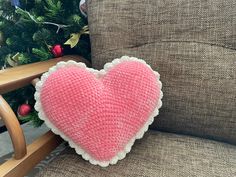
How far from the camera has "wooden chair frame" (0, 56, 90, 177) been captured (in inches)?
23.4

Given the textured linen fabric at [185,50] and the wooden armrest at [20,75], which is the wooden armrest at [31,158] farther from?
the textured linen fabric at [185,50]

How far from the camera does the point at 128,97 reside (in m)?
0.68

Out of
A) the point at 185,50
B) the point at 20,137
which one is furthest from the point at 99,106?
the point at 185,50

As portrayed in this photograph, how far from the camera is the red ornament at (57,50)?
854 mm

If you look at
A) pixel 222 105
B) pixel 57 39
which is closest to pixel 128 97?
pixel 222 105

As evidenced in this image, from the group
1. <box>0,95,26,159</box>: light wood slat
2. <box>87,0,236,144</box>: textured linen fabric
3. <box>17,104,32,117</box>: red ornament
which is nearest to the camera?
<box>0,95,26,159</box>: light wood slat

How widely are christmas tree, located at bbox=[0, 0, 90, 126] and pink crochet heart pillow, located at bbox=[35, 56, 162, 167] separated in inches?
7.8

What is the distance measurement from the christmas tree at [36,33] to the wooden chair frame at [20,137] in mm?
131

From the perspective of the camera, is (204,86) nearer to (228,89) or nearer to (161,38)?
(228,89)

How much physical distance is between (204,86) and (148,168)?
27cm

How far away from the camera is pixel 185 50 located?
76 centimetres

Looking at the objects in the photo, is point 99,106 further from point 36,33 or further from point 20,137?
point 36,33

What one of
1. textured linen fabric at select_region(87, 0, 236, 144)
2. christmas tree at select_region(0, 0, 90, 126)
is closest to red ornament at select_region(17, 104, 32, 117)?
christmas tree at select_region(0, 0, 90, 126)

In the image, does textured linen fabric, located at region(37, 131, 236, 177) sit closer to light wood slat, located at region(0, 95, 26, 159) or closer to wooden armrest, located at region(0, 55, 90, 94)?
light wood slat, located at region(0, 95, 26, 159)
